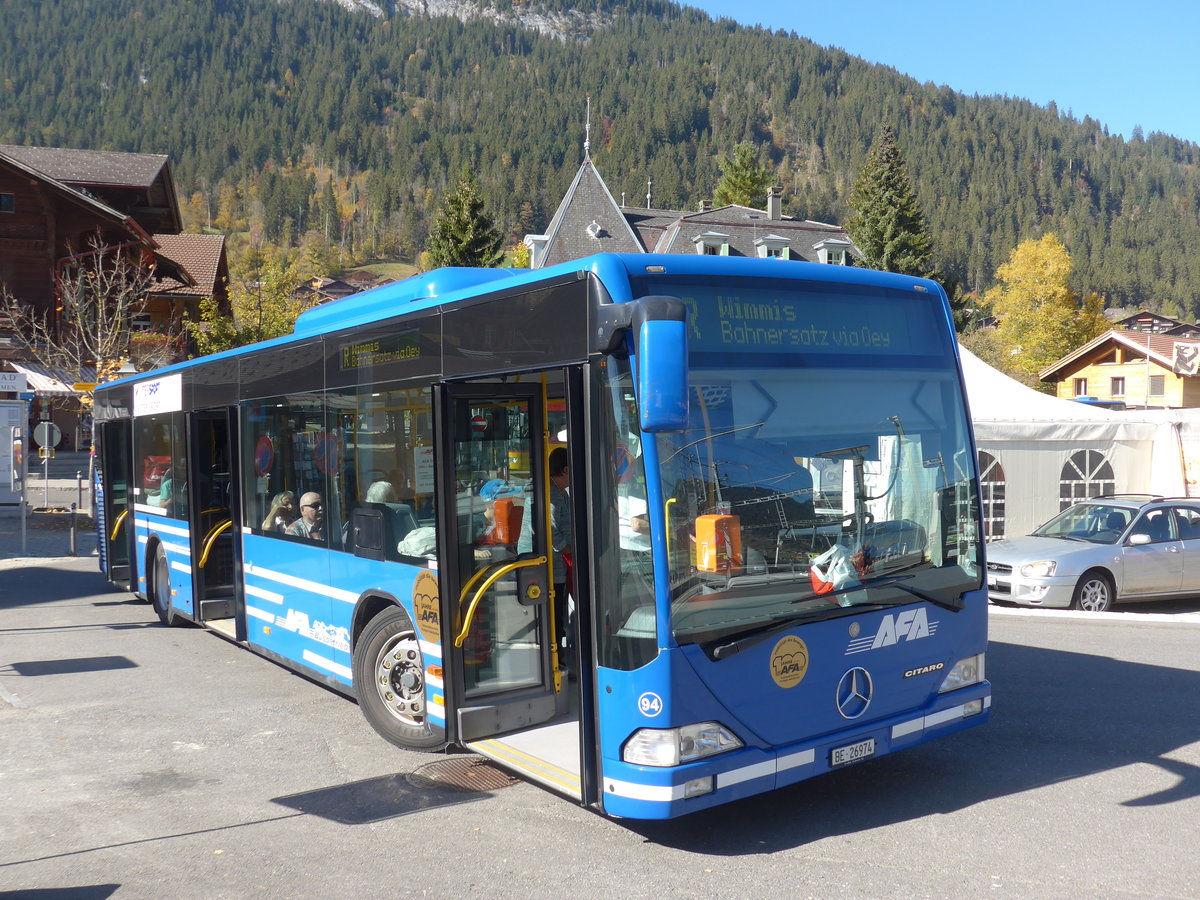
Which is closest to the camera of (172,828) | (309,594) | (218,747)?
(172,828)

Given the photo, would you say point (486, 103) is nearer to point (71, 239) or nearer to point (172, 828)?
point (71, 239)

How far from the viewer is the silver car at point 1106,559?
12711 millimetres

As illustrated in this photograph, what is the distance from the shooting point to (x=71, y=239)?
124 feet

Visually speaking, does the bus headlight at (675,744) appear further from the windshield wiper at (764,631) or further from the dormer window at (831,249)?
the dormer window at (831,249)

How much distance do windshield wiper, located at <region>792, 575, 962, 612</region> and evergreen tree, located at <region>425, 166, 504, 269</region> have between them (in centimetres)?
5098

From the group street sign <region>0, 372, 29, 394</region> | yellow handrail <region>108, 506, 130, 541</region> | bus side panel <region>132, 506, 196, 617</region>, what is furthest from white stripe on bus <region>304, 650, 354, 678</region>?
street sign <region>0, 372, 29, 394</region>

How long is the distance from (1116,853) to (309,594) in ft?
17.8

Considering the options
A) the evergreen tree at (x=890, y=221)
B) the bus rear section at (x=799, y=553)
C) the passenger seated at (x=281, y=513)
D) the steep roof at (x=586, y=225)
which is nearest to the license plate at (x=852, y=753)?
the bus rear section at (x=799, y=553)

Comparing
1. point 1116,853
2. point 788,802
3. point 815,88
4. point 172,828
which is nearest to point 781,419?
point 788,802

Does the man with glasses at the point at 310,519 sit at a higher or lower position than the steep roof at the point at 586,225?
lower

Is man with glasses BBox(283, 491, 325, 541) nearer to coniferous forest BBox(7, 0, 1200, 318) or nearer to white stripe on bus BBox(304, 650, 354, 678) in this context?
white stripe on bus BBox(304, 650, 354, 678)

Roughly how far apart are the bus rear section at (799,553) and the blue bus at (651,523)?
0.5 inches

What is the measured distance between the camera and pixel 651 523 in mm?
4645

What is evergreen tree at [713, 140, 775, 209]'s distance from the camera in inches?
3374
